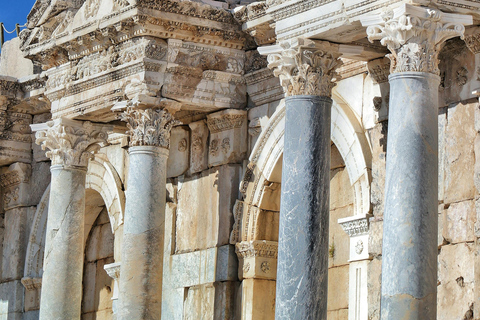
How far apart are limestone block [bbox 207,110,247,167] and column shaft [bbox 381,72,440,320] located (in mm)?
4200

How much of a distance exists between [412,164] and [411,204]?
339 mm

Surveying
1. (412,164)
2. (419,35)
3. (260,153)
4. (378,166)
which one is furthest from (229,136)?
(412,164)

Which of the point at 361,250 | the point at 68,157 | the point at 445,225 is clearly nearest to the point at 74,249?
the point at 68,157

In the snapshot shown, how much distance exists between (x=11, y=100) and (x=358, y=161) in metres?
6.78

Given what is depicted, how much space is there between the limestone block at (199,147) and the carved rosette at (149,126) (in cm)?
121

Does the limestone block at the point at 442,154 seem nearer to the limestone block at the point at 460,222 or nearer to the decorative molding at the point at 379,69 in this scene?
the limestone block at the point at 460,222

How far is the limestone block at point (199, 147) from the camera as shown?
573 inches

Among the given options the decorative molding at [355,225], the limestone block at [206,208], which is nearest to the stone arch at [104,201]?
the limestone block at [206,208]

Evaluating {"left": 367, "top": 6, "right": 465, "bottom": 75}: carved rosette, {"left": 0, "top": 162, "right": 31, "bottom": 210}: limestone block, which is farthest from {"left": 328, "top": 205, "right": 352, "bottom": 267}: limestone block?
{"left": 0, "top": 162, "right": 31, "bottom": 210}: limestone block

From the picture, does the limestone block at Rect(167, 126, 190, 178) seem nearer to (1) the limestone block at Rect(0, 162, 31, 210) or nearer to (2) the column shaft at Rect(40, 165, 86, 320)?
(2) the column shaft at Rect(40, 165, 86, 320)

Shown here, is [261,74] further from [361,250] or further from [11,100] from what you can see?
[11,100]

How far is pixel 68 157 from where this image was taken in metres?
14.7

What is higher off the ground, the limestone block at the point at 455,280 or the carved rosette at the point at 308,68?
the carved rosette at the point at 308,68

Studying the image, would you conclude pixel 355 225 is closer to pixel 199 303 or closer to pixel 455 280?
pixel 455 280
